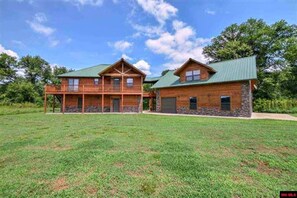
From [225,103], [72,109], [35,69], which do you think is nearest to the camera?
[225,103]

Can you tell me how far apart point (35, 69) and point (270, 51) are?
5791 cm

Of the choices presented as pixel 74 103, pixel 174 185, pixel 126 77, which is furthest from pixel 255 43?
pixel 174 185

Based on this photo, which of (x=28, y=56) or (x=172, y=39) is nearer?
(x=172, y=39)

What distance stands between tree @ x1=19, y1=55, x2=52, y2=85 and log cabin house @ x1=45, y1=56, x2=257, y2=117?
34.7 meters

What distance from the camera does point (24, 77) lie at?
46438mm

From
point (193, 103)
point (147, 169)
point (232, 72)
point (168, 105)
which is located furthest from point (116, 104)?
point (147, 169)

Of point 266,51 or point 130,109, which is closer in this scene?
point 130,109

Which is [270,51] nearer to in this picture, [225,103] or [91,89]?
[225,103]

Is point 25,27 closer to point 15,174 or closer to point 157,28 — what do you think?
point 157,28

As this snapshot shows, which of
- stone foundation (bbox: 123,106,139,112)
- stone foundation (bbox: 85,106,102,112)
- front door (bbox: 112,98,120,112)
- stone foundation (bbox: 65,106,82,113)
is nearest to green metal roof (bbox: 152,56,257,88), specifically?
stone foundation (bbox: 123,106,139,112)

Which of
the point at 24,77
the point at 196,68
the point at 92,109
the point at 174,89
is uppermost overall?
the point at 24,77

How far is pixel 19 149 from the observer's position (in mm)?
4816

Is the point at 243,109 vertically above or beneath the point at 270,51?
beneath

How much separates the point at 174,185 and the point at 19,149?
481cm
